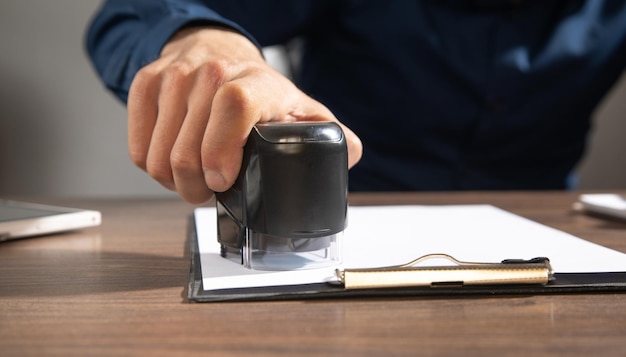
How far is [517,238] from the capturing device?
539mm

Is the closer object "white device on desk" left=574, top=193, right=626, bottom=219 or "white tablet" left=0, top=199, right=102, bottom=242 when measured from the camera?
"white tablet" left=0, top=199, right=102, bottom=242

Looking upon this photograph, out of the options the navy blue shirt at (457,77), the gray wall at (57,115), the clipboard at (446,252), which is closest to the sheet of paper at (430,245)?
the clipboard at (446,252)

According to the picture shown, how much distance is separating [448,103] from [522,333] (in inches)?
31.7

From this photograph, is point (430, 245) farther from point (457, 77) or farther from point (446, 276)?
point (457, 77)

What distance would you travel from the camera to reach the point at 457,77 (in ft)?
3.54

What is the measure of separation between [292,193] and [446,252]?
131mm

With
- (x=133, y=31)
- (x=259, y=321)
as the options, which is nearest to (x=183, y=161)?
(x=259, y=321)

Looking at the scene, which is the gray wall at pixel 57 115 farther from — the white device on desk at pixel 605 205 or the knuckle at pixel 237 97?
the knuckle at pixel 237 97

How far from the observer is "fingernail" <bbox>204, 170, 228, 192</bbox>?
45 centimetres

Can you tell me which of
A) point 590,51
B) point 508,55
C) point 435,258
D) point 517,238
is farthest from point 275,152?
point 590,51

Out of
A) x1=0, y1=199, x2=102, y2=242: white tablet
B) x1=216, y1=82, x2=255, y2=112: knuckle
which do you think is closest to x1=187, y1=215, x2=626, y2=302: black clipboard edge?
x1=216, y1=82, x2=255, y2=112: knuckle

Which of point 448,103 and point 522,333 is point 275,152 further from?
point 448,103

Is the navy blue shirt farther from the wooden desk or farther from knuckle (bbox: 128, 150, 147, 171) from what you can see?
the wooden desk

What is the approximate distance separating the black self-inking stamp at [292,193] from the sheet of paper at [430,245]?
2 centimetres
